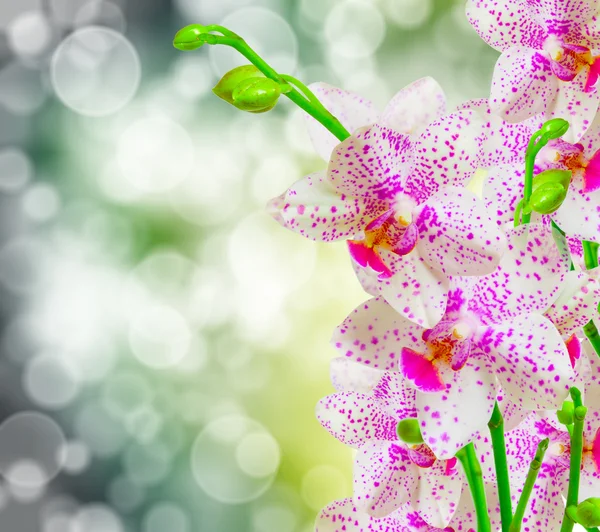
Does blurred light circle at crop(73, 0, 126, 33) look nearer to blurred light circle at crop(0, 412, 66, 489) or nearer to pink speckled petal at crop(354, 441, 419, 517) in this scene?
blurred light circle at crop(0, 412, 66, 489)

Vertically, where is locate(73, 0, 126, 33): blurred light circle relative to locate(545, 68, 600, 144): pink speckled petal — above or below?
below

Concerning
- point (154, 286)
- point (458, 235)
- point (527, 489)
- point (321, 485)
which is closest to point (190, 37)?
point (458, 235)

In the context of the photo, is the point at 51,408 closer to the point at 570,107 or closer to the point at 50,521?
the point at 50,521

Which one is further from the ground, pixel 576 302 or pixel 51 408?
pixel 576 302

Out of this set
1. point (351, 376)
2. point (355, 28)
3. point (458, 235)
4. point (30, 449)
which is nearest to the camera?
point (458, 235)

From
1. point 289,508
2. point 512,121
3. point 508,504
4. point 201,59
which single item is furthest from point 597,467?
point 201,59

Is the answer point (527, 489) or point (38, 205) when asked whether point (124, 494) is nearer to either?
point (38, 205)

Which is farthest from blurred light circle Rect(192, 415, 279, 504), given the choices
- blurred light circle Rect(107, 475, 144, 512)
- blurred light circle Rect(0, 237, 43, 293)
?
blurred light circle Rect(0, 237, 43, 293)
